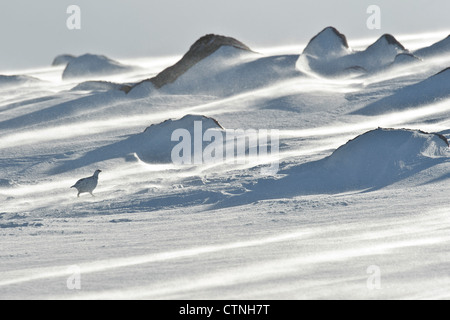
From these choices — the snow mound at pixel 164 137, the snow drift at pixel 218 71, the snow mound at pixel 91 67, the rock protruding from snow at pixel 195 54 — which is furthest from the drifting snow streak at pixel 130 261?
the snow mound at pixel 91 67

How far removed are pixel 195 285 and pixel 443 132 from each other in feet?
20.3

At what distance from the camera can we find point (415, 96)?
39.6 ft

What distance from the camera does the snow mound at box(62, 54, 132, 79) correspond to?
1760 cm

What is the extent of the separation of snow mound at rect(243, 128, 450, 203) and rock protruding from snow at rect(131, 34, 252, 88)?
5.44 m

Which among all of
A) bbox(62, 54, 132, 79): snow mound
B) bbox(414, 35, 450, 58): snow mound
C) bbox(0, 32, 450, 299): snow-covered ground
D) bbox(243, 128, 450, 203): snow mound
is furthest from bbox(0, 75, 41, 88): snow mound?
bbox(243, 128, 450, 203): snow mound

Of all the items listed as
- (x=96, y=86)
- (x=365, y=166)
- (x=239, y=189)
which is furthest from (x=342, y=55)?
(x=239, y=189)

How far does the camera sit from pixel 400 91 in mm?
12477

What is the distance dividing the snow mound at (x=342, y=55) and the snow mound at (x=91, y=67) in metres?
4.92

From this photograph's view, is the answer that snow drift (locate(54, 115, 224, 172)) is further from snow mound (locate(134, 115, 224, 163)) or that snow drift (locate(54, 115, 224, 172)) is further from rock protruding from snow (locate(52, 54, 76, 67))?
rock protruding from snow (locate(52, 54, 76, 67))

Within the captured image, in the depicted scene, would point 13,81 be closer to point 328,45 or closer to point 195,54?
point 195,54

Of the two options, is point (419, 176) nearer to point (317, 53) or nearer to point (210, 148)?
point (210, 148)
